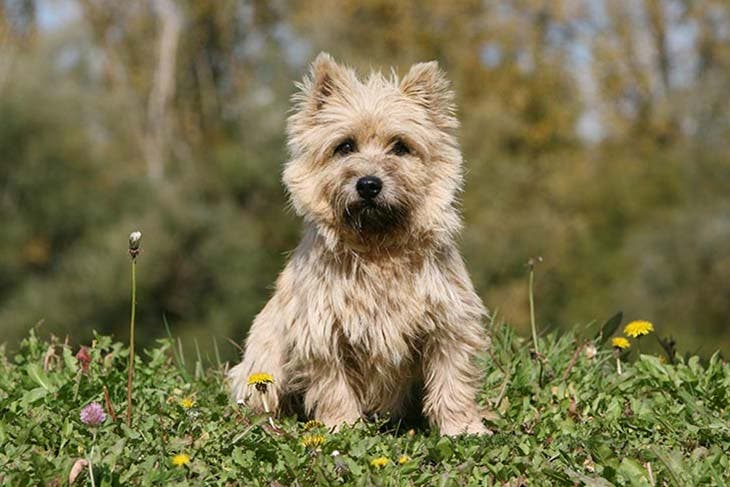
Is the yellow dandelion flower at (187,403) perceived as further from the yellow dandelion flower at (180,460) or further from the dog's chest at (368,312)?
the yellow dandelion flower at (180,460)

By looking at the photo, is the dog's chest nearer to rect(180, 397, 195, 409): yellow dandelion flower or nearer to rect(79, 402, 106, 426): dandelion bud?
rect(180, 397, 195, 409): yellow dandelion flower

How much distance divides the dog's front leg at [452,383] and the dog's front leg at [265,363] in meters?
0.86

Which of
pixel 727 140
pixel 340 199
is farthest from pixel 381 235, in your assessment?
pixel 727 140

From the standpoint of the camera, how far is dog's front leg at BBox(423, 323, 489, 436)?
5.39 meters

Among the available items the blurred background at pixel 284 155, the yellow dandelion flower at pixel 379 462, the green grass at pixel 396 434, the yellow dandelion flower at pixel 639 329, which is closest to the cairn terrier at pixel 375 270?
the green grass at pixel 396 434

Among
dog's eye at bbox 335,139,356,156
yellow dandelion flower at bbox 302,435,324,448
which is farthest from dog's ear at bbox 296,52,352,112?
yellow dandelion flower at bbox 302,435,324,448

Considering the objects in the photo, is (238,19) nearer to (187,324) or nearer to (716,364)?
(187,324)

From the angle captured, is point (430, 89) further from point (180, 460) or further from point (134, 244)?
point (180, 460)

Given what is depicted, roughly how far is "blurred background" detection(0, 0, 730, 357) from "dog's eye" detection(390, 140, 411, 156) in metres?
22.6

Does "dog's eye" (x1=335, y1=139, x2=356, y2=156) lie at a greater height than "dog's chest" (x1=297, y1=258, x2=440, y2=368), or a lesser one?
greater

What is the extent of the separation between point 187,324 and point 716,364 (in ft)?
91.5

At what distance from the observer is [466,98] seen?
3791cm

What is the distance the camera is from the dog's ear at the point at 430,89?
5871mm

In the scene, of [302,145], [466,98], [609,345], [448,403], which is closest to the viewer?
[448,403]
